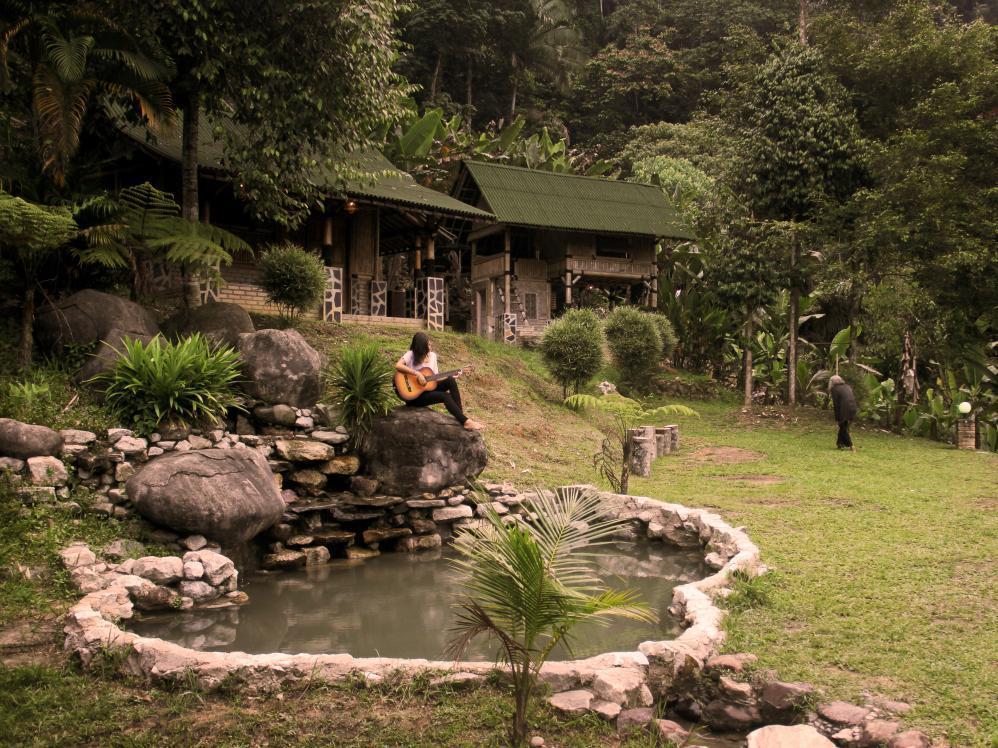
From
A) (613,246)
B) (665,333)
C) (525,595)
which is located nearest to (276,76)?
(525,595)

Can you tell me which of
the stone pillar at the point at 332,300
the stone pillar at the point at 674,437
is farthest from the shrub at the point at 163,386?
the stone pillar at the point at 674,437

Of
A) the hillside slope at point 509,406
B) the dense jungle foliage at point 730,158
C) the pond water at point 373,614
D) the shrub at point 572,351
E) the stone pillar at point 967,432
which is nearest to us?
the pond water at point 373,614

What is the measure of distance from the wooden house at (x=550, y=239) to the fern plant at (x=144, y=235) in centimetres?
1615

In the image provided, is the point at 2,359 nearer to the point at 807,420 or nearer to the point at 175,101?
the point at 175,101

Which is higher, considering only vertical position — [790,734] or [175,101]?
[175,101]

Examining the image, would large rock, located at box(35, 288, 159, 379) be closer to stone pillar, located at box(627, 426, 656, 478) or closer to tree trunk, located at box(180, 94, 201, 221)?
tree trunk, located at box(180, 94, 201, 221)

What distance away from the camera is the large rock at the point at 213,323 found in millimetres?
12547

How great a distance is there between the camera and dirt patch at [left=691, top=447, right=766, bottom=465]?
55.2 feet

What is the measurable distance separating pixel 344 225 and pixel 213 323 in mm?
10732

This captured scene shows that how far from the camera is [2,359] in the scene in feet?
36.5

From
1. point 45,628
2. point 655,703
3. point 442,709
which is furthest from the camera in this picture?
point 45,628

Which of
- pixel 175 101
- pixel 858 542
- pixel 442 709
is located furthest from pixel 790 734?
pixel 175 101

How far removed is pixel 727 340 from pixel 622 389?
20.4 feet

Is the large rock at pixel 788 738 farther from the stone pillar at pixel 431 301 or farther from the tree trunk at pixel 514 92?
the tree trunk at pixel 514 92
